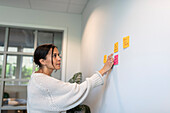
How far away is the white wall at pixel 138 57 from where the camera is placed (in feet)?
3.03

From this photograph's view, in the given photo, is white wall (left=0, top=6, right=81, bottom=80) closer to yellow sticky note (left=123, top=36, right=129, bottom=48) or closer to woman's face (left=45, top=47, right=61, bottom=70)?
woman's face (left=45, top=47, right=61, bottom=70)

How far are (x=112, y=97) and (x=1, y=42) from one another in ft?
8.68

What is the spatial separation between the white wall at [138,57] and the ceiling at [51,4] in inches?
46.4

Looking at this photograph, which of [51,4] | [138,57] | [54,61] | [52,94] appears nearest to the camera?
[138,57]

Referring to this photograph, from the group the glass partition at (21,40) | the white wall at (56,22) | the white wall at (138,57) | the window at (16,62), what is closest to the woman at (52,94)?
the white wall at (138,57)

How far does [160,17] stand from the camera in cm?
96

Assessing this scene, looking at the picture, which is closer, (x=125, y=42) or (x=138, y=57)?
(x=138, y=57)

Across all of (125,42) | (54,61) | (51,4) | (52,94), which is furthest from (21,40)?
(125,42)

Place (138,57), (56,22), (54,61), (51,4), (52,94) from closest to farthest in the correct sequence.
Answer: (138,57) < (52,94) < (54,61) < (51,4) < (56,22)

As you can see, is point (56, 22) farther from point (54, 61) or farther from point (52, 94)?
point (52, 94)

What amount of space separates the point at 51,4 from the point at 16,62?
Result: 4.44 ft

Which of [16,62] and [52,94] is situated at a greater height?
[16,62]

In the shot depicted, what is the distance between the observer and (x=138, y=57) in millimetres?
1160

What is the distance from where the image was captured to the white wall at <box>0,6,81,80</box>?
122 inches
